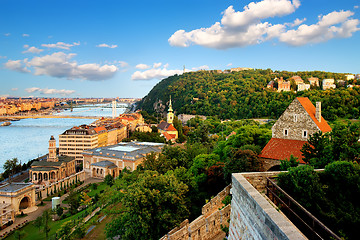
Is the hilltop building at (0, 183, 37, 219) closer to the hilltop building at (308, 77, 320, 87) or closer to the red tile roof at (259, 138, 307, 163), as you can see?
the red tile roof at (259, 138, 307, 163)

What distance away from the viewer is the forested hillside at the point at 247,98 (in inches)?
1545

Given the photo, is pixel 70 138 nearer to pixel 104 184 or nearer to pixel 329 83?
pixel 104 184

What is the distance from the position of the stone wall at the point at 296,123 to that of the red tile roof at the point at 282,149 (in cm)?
58

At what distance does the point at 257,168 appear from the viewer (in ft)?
44.4

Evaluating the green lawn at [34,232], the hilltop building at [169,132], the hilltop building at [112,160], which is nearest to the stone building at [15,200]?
the green lawn at [34,232]

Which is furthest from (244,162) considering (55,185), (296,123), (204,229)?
(55,185)

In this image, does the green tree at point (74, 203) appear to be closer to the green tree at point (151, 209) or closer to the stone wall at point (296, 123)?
the green tree at point (151, 209)

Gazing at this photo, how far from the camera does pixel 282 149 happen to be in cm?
1560

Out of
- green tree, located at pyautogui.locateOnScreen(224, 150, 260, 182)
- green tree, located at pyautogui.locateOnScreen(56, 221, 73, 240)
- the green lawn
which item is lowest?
the green lawn

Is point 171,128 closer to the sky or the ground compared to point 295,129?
closer to the ground

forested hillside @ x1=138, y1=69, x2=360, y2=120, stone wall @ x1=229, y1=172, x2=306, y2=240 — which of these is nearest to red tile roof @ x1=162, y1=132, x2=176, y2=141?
forested hillside @ x1=138, y1=69, x2=360, y2=120

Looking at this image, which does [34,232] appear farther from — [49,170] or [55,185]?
[49,170]

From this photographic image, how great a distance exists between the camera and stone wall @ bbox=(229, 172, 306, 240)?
359 cm

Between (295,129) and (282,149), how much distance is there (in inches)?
70.5
